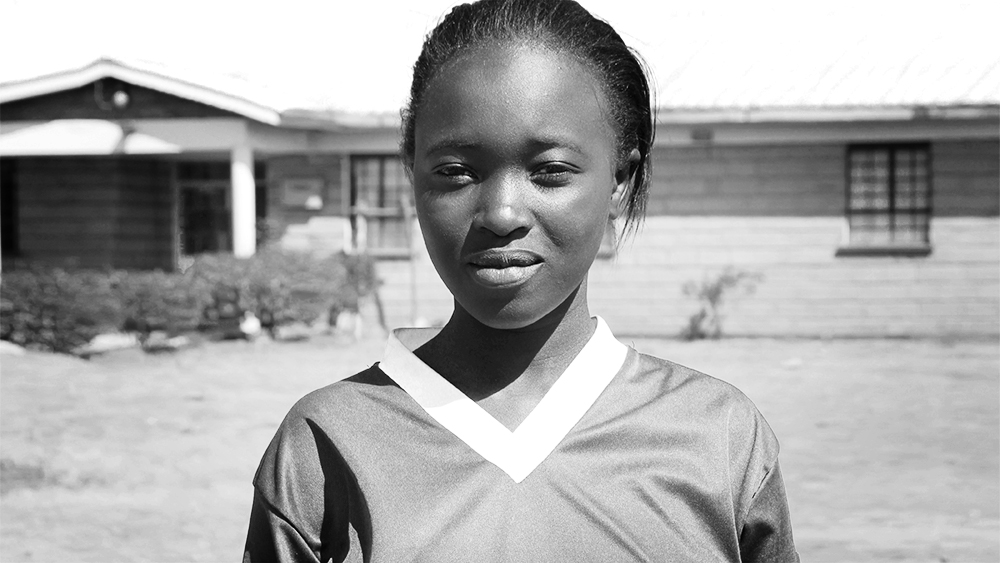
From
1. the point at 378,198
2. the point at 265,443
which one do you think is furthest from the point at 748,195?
the point at 265,443

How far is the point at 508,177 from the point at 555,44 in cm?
18

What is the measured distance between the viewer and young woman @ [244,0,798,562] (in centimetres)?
132

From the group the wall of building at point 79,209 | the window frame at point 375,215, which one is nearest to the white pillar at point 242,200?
the window frame at point 375,215

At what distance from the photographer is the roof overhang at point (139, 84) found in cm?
1435

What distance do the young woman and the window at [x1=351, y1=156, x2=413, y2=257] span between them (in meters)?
14.2

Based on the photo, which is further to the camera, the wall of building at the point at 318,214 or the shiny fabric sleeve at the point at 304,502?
the wall of building at the point at 318,214

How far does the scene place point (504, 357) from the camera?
4.75ft

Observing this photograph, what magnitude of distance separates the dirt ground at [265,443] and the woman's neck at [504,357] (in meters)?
A: 3.92

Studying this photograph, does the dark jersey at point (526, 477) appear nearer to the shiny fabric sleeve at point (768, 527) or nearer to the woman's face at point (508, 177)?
the shiny fabric sleeve at point (768, 527)

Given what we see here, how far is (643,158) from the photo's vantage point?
5.23 ft

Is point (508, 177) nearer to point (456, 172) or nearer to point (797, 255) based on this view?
point (456, 172)

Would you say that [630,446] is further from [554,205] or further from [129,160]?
[129,160]

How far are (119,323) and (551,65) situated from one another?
1212 centimetres

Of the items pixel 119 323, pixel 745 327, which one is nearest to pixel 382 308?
pixel 119 323
